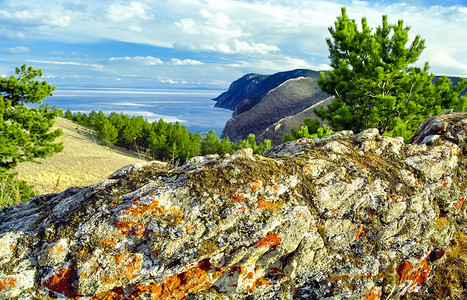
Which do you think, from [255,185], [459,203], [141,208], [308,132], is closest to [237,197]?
[255,185]

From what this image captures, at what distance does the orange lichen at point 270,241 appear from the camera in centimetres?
387

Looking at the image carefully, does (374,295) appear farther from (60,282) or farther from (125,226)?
(60,282)

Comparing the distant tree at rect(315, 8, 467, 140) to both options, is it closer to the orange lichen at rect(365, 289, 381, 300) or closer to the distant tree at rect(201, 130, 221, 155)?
the orange lichen at rect(365, 289, 381, 300)

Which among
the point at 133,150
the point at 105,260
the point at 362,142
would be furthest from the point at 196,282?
the point at 133,150

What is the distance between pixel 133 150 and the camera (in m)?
67.5

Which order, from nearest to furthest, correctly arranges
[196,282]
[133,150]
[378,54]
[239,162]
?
[196,282]
[239,162]
[378,54]
[133,150]

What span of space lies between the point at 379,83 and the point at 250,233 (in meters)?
15.2

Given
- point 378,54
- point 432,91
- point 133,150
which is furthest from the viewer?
point 133,150

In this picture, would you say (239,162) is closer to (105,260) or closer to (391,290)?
(105,260)

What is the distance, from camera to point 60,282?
11.0 ft

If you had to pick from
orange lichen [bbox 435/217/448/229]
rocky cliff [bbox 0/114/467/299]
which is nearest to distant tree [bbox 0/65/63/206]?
rocky cliff [bbox 0/114/467/299]

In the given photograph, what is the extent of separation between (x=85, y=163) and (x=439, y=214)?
3990 centimetres

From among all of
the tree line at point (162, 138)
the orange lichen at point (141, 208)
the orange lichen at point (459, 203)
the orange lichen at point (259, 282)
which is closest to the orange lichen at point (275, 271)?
the orange lichen at point (259, 282)

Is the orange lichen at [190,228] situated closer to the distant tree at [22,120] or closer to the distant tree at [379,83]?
the distant tree at [379,83]
